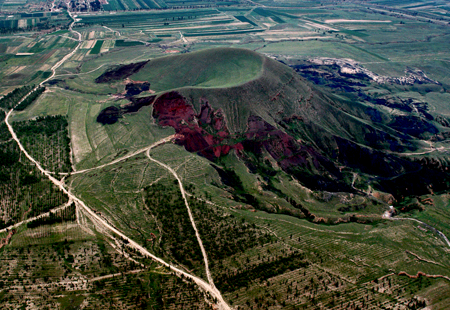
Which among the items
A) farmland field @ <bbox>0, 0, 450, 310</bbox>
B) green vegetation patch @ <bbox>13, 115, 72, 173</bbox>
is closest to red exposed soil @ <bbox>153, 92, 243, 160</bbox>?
farmland field @ <bbox>0, 0, 450, 310</bbox>

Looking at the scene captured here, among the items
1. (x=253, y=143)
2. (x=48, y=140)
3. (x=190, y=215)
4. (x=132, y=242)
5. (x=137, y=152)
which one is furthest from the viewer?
(x=48, y=140)

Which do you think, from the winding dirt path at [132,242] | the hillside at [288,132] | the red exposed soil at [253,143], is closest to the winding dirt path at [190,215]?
the winding dirt path at [132,242]

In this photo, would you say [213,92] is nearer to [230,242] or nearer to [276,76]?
[276,76]

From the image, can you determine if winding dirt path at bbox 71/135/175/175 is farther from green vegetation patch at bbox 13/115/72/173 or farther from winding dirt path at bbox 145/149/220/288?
green vegetation patch at bbox 13/115/72/173

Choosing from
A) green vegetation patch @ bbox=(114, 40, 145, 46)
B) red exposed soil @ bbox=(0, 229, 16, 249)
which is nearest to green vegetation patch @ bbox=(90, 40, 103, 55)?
green vegetation patch @ bbox=(114, 40, 145, 46)

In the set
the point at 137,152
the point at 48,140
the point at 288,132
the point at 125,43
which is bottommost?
the point at 137,152

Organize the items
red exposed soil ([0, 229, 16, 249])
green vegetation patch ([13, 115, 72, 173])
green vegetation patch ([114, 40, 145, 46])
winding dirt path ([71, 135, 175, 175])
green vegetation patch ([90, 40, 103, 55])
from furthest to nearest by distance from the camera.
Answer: green vegetation patch ([114, 40, 145, 46]) < green vegetation patch ([90, 40, 103, 55]) < green vegetation patch ([13, 115, 72, 173]) < winding dirt path ([71, 135, 175, 175]) < red exposed soil ([0, 229, 16, 249])

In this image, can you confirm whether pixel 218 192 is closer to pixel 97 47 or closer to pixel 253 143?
pixel 253 143

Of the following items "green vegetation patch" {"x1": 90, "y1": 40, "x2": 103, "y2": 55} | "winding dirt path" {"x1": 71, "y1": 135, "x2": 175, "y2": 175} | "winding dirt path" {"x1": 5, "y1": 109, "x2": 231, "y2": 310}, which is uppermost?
"green vegetation patch" {"x1": 90, "y1": 40, "x2": 103, "y2": 55}

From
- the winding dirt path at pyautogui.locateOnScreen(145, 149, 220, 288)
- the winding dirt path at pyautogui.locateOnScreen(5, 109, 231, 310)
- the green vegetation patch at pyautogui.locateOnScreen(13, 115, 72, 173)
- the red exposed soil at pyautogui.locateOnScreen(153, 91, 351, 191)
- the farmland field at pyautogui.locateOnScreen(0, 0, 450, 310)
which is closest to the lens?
the winding dirt path at pyautogui.locateOnScreen(5, 109, 231, 310)

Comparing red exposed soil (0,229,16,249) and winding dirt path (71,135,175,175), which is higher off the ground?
winding dirt path (71,135,175,175)

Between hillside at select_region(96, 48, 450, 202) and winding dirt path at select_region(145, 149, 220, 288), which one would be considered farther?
hillside at select_region(96, 48, 450, 202)

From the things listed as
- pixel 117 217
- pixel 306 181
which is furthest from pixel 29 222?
pixel 306 181

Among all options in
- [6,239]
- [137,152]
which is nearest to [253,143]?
[137,152]
